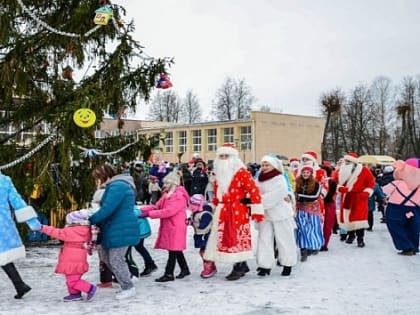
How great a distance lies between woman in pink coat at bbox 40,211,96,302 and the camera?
6.11m

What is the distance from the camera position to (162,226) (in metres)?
7.45

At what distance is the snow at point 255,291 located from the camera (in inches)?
231

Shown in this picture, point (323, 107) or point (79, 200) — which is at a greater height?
point (323, 107)

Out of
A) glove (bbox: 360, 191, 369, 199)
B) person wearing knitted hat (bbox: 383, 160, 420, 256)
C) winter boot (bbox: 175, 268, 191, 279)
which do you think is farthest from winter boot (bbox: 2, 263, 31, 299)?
glove (bbox: 360, 191, 369, 199)

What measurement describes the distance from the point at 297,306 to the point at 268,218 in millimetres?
1973

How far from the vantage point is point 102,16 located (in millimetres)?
8422

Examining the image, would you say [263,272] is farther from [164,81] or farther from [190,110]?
[190,110]

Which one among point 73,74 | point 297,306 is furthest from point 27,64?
point 297,306

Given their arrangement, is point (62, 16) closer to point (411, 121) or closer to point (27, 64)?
point (27, 64)

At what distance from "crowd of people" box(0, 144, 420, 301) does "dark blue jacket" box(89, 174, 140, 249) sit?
0.01m

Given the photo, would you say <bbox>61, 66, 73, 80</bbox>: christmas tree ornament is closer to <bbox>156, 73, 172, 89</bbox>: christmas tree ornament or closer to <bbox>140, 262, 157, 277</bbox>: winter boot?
<bbox>156, 73, 172, 89</bbox>: christmas tree ornament

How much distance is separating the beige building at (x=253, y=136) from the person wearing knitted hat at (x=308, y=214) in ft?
114

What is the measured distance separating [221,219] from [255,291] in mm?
1184

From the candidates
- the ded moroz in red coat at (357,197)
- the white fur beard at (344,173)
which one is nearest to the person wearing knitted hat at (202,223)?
the ded moroz in red coat at (357,197)
